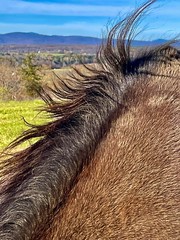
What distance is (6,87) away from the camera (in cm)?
2467

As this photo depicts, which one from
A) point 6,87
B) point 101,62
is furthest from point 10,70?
point 101,62

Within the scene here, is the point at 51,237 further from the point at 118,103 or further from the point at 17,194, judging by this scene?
the point at 118,103

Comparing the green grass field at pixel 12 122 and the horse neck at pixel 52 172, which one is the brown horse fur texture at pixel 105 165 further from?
the green grass field at pixel 12 122

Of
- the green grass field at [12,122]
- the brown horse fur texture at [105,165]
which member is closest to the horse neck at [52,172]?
the brown horse fur texture at [105,165]

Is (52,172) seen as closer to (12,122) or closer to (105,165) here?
(105,165)

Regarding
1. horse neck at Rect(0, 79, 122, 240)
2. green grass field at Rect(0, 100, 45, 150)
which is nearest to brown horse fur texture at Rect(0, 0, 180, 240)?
horse neck at Rect(0, 79, 122, 240)

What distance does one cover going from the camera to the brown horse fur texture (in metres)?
1.84

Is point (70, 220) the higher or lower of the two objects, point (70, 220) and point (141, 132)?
the lower

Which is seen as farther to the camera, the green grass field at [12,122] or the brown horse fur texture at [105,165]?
the green grass field at [12,122]

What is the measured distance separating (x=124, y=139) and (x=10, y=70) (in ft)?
88.9

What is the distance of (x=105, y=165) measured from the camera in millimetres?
1948

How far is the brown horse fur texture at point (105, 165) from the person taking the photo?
184 cm

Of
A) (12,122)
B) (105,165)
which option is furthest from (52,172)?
(12,122)

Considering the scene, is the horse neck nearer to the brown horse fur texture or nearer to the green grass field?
the brown horse fur texture
